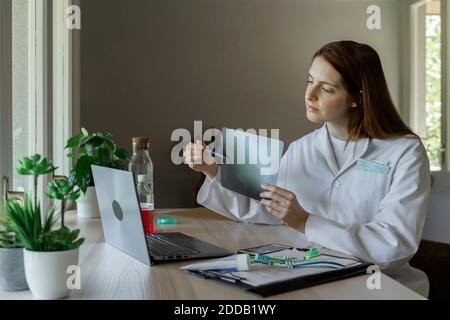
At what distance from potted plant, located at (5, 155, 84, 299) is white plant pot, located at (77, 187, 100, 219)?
36.2 inches

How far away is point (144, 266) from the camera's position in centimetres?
117

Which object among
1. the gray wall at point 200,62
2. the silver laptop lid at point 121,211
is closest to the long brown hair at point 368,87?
the silver laptop lid at point 121,211

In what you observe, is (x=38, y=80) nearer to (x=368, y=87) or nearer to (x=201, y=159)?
(x=201, y=159)

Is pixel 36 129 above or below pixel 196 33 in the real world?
below

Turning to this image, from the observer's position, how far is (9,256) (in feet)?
3.14

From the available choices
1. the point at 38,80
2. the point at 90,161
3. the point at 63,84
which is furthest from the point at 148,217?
the point at 63,84

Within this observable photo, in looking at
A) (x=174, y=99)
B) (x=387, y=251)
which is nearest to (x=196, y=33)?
(x=174, y=99)

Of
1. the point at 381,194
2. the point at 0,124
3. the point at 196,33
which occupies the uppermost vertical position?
the point at 196,33

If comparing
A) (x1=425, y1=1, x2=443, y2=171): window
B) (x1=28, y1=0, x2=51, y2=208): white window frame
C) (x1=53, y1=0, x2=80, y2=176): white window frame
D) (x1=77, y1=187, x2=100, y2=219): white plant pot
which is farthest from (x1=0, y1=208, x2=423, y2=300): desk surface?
(x1=425, y1=1, x2=443, y2=171): window

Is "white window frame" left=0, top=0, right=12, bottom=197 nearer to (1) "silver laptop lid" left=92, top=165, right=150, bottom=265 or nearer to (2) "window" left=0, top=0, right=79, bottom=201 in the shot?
(2) "window" left=0, top=0, right=79, bottom=201

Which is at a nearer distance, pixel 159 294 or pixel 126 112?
pixel 159 294

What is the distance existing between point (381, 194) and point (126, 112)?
2498 mm

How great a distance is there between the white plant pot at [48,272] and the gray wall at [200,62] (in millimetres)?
2957
